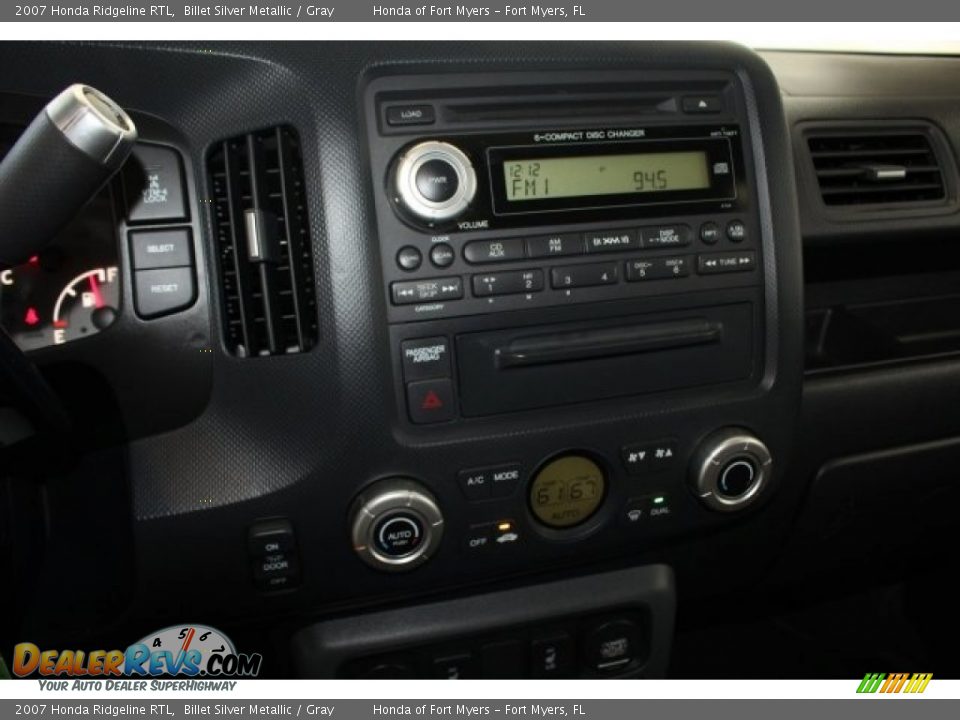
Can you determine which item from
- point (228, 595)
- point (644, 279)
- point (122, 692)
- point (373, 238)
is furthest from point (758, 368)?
point (122, 692)

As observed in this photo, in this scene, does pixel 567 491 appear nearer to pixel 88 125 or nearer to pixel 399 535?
pixel 399 535

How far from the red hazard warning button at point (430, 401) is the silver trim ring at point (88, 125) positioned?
1.27ft

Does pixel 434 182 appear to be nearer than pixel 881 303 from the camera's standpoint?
Yes

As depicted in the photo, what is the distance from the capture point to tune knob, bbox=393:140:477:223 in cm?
89

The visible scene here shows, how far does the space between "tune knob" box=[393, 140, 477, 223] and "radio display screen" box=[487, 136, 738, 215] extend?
0.11ft

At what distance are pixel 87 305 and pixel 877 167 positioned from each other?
102cm

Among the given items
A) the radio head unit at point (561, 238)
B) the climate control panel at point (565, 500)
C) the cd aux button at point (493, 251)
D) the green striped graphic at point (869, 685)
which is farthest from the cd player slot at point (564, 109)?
the green striped graphic at point (869, 685)

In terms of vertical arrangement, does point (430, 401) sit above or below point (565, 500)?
above

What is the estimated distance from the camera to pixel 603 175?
0.96 m

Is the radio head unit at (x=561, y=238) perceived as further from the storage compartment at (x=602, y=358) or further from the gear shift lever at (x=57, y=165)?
the gear shift lever at (x=57, y=165)

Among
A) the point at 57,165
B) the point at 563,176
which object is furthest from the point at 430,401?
the point at 57,165

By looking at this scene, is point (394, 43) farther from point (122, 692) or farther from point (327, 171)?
point (122, 692)

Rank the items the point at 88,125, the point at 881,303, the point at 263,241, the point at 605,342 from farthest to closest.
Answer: the point at 881,303 < the point at 605,342 < the point at 263,241 < the point at 88,125

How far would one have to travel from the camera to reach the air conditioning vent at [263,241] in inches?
34.4
